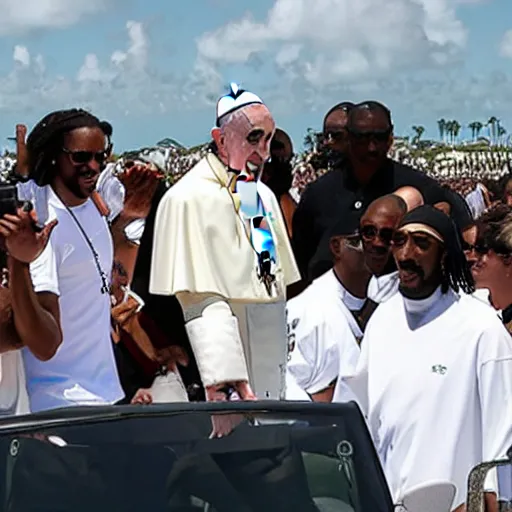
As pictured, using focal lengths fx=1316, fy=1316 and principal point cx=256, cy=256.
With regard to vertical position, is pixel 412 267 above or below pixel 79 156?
below

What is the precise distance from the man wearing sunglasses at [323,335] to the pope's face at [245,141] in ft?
2.71

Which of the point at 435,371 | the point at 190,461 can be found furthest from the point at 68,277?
the point at 190,461

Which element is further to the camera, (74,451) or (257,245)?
(257,245)

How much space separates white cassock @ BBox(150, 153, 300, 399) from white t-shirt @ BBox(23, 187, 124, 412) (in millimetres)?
296

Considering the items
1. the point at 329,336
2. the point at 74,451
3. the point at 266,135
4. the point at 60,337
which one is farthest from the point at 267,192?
the point at 74,451

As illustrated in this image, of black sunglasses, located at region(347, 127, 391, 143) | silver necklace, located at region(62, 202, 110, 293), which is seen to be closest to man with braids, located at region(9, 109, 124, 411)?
silver necklace, located at region(62, 202, 110, 293)

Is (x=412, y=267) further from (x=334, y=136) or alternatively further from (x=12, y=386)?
(x=334, y=136)

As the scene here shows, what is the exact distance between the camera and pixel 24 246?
4.87m

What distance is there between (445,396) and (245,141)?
57.9 inches

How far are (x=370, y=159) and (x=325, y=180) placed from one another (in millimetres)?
293

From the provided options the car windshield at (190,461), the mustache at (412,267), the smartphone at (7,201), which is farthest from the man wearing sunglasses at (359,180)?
the car windshield at (190,461)

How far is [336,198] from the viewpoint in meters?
7.25

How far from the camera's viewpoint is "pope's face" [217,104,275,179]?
5.74 meters

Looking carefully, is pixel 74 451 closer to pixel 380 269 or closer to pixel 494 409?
pixel 494 409
